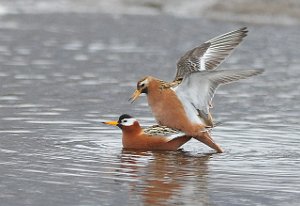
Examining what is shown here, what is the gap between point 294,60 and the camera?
21594mm

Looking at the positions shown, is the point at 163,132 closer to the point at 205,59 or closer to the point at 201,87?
the point at 201,87

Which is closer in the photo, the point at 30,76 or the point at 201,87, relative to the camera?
the point at 201,87

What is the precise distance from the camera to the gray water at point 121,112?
1013 centimetres

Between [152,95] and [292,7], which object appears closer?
[152,95]

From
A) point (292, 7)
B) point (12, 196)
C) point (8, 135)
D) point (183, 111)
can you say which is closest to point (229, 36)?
point (183, 111)

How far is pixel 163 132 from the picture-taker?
496 inches

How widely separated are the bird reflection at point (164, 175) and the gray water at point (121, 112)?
13 mm

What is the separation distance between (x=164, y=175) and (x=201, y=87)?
1.98 m

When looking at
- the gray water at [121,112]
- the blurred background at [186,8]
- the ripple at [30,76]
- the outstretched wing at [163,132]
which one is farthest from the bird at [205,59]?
the blurred background at [186,8]

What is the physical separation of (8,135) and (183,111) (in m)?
2.38

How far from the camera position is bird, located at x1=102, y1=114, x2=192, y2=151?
12.5 meters

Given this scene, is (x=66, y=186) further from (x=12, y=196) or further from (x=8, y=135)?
(x=8, y=135)

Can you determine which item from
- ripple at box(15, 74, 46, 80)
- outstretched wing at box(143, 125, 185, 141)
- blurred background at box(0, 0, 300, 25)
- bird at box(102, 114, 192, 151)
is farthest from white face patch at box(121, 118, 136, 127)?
blurred background at box(0, 0, 300, 25)

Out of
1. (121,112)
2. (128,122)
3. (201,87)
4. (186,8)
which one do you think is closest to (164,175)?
(128,122)
